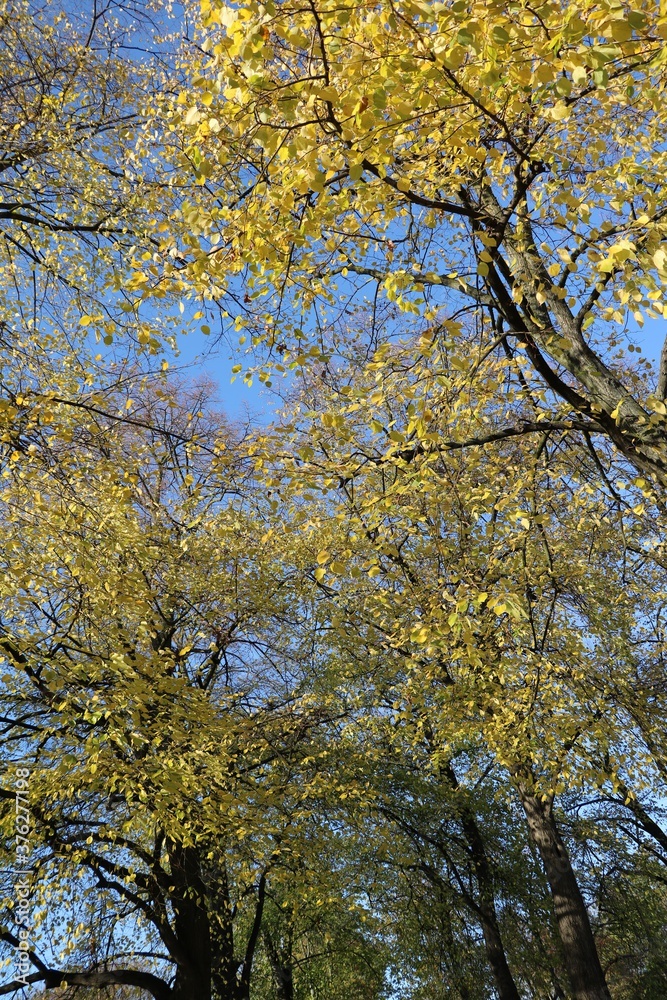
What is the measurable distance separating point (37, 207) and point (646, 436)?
5.97 metres

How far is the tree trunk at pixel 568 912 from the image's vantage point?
31.0 feet

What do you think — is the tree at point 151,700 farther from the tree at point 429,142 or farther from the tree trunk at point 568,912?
the tree trunk at point 568,912

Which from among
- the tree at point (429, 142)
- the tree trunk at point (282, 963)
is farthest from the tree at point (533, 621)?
the tree trunk at point (282, 963)

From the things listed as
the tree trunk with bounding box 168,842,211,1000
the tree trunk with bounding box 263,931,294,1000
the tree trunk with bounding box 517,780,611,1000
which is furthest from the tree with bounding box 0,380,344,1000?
the tree trunk with bounding box 517,780,611,1000

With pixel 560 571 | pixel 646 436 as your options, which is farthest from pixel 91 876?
pixel 646 436

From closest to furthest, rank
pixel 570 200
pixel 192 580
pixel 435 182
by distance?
pixel 570 200 < pixel 435 182 < pixel 192 580

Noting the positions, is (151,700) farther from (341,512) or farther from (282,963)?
(282,963)

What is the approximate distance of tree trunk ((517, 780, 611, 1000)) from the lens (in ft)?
31.0

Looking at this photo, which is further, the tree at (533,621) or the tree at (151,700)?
the tree at (533,621)

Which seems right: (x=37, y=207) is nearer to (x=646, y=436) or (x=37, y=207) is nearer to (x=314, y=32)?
(x=314, y=32)

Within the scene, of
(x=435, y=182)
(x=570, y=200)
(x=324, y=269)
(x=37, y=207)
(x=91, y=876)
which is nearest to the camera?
(x=570, y=200)

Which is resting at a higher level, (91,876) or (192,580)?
(192,580)

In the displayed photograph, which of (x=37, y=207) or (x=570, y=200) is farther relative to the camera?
(x=37, y=207)

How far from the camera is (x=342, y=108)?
337 centimetres
